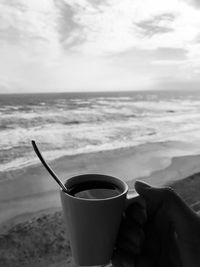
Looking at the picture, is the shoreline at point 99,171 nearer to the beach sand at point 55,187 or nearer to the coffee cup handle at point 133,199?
the beach sand at point 55,187

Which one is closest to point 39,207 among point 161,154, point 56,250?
point 56,250

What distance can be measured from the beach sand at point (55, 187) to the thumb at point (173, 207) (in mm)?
2313

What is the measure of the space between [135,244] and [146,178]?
4.86 m

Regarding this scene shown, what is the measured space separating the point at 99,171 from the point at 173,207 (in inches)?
205

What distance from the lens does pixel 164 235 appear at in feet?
2.42

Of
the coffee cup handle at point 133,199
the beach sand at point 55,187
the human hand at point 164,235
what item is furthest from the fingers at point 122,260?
the beach sand at point 55,187

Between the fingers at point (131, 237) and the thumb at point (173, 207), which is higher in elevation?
the thumb at point (173, 207)

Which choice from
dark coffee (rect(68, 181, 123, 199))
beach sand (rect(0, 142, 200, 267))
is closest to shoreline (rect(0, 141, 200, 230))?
beach sand (rect(0, 142, 200, 267))

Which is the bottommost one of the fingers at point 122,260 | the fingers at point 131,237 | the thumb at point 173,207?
the fingers at point 122,260

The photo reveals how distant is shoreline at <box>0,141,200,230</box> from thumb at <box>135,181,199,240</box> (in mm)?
3422

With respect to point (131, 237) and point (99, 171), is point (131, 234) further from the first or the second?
point (99, 171)

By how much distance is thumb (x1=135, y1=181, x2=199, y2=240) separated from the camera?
0.69 m

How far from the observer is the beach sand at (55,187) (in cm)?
296

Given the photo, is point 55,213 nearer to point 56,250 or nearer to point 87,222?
point 56,250
